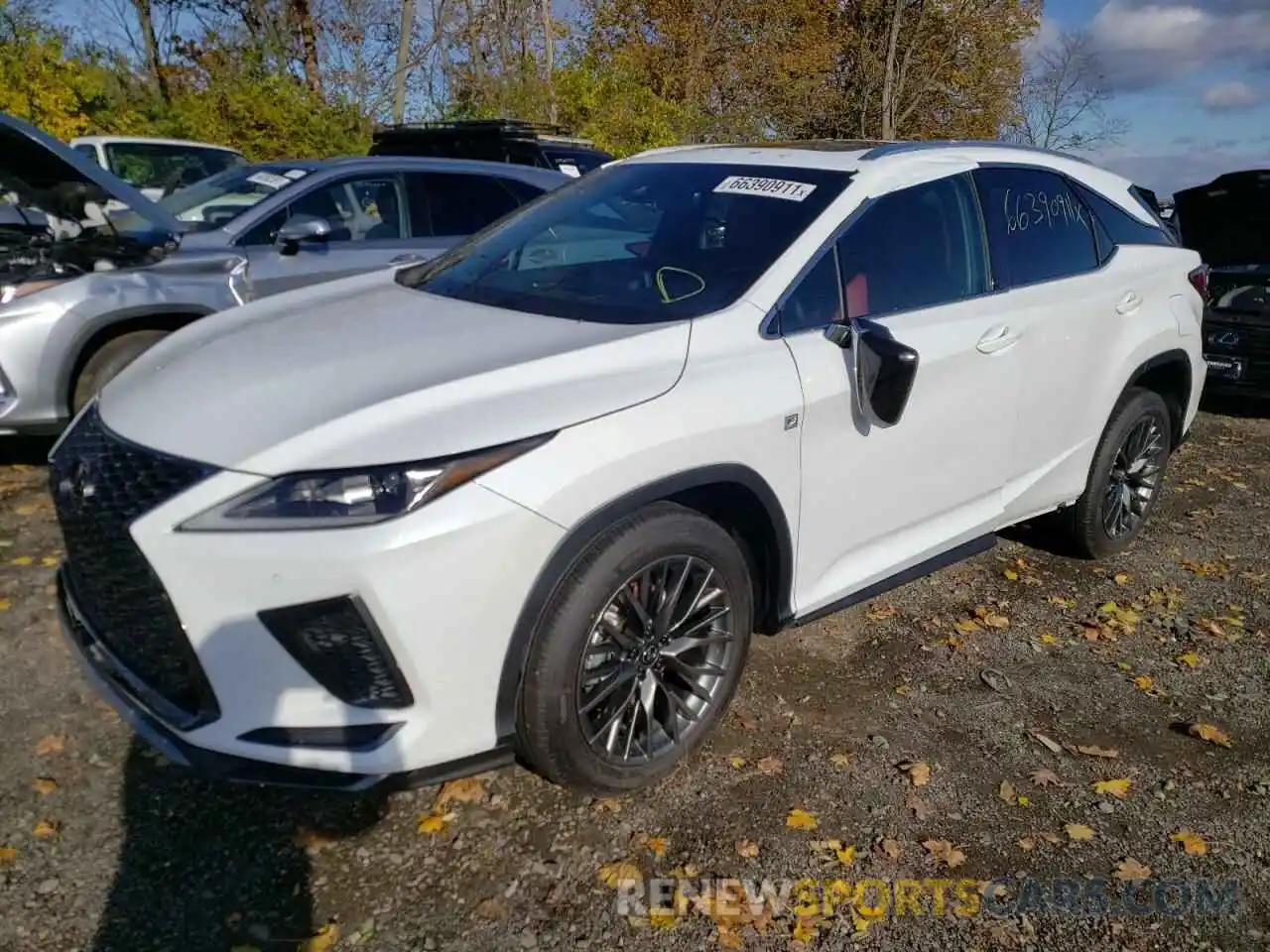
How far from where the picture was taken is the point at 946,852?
2.80 meters

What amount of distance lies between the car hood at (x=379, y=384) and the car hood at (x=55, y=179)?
8.03ft

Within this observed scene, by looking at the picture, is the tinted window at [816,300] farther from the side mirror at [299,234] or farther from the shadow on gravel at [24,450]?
the shadow on gravel at [24,450]

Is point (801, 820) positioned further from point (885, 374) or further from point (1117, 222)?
point (1117, 222)

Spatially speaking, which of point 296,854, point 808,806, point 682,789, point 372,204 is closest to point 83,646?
point 296,854

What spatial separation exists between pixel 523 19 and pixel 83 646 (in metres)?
22.1

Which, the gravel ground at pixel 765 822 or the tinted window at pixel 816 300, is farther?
the tinted window at pixel 816 300

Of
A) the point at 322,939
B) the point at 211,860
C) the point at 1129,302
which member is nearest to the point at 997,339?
the point at 1129,302

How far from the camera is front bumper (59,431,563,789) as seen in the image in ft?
7.22

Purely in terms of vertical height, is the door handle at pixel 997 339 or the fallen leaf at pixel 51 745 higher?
the door handle at pixel 997 339

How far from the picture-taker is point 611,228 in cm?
370

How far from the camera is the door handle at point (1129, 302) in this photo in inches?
167

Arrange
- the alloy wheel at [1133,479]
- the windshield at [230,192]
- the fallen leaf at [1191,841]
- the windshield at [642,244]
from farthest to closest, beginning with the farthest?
the windshield at [230,192] < the alloy wheel at [1133,479] < the windshield at [642,244] < the fallen leaf at [1191,841]

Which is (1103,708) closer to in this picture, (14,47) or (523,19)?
(14,47)

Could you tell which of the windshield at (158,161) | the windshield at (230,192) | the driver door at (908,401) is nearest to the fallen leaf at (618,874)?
the driver door at (908,401)
